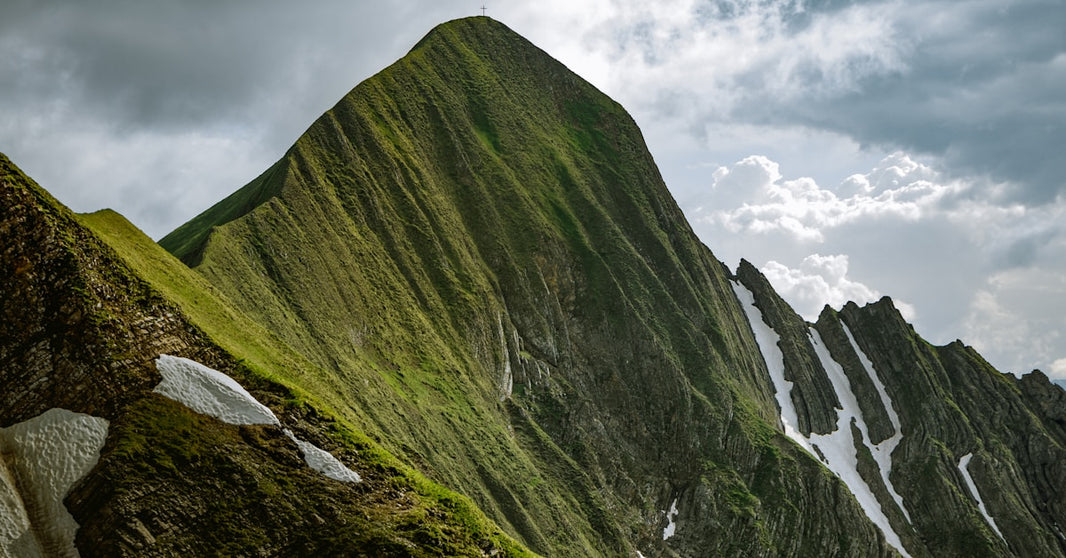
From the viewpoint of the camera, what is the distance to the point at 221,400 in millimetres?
30891

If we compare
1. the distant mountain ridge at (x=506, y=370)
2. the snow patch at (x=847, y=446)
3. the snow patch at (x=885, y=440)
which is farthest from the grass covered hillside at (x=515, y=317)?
the snow patch at (x=885, y=440)

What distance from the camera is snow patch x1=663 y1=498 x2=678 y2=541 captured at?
8581 centimetres

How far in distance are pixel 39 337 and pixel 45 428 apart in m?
3.39

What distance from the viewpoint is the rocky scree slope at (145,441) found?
27.2 meters

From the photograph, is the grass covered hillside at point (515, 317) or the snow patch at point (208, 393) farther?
the grass covered hillside at point (515, 317)

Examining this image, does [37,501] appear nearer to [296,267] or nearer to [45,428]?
[45,428]

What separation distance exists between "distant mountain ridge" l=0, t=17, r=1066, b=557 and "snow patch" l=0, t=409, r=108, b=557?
527mm

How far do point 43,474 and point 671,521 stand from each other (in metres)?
72.0

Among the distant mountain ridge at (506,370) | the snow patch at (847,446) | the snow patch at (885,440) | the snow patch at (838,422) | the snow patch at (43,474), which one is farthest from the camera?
the snow patch at (885,440)

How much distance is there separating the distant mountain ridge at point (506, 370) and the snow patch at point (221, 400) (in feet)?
1.84

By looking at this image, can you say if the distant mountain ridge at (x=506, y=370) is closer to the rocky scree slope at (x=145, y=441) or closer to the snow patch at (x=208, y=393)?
the rocky scree slope at (x=145, y=441)

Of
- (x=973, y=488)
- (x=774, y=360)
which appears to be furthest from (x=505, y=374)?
(x=973, y=488)

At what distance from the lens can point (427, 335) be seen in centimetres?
7662

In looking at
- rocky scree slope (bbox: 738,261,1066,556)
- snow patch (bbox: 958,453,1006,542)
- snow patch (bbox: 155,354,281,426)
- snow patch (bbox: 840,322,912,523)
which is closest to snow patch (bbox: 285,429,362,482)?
snow patch (bbox: 155,354,281,426)
